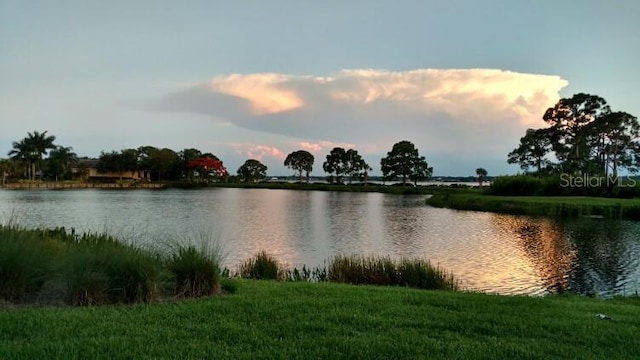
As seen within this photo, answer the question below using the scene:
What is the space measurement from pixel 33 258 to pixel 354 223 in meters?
26.6

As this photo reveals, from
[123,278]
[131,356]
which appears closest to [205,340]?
[131,356]

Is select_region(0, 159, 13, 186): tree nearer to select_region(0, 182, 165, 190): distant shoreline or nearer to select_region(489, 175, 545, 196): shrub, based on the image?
select_region(0, 182, 165, 190): distant shoreline

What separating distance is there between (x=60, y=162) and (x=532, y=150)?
90.6m

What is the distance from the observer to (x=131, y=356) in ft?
15.5

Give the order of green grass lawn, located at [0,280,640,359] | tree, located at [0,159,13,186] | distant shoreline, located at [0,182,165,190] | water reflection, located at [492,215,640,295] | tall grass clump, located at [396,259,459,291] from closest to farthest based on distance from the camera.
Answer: green grass lawn, located at [0,280,640,359]
tall grass clump, located at [396,259,459,291]
water reflection, located at [492,215,640,295]
distant shoreline, located at [0,182,165,190]
tree, located at [0,159,13,186]

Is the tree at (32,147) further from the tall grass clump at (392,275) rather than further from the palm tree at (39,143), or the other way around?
the tall grass clump at (392,275)

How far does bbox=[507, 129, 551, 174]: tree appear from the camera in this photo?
2727 inches

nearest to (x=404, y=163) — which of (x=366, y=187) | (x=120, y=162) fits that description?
(x=366, y=187)

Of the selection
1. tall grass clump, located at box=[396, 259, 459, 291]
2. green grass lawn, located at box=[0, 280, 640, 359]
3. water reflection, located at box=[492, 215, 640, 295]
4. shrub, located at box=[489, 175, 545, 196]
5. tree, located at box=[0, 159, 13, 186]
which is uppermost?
tree, located at box=[0, 159, 13, 186]

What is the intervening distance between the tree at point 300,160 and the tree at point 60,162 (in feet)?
156

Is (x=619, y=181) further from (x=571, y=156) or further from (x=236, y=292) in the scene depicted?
(x=236, y=292)

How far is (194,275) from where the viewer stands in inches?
316

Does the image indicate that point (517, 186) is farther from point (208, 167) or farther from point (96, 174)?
point (96, 174)

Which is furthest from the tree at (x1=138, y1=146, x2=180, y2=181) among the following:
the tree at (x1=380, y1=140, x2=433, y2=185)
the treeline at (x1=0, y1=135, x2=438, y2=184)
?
the tree at (x1=380, y1=140, x2=433, y2=185)
